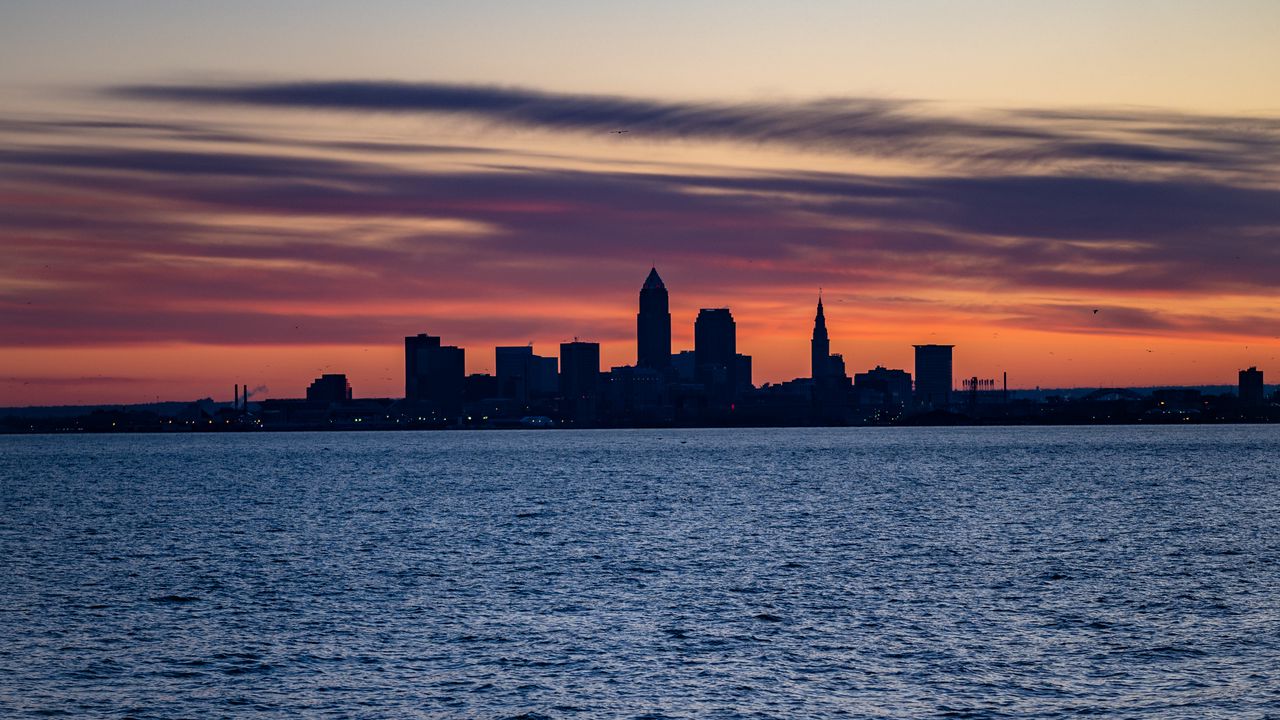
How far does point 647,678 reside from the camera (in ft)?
→ 123

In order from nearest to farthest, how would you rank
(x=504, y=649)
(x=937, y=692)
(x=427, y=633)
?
(x=937, y=692), (x=504, y=649), (x=427, y=633)

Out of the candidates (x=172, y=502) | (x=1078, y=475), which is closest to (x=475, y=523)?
(x=172, y=502)

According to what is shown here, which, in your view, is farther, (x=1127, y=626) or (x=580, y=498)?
(x=580, y=498)

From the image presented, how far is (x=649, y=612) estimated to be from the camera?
49.1m

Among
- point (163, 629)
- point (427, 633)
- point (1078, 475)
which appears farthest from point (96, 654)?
point (1078, 475)

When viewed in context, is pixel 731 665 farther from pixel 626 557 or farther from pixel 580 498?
pixel 580 498

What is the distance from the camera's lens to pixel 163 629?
151ft

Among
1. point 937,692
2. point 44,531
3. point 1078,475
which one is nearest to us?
point 937,692

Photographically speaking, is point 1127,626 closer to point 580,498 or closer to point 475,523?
point 475,523

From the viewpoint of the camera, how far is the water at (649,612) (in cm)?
3538

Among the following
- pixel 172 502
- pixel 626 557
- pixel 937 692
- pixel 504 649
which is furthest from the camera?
pixel 172 502

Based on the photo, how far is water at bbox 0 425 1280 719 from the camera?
35375mm

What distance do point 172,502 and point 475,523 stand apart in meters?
40.9

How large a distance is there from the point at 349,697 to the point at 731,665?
429 inches
